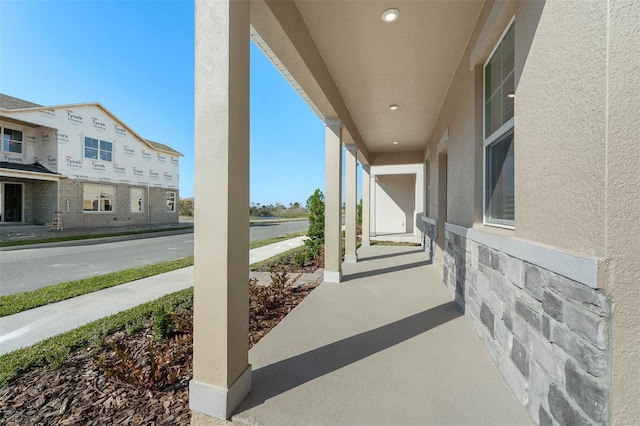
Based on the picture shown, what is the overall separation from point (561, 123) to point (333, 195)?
388 cm

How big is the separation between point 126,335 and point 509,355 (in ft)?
13.0

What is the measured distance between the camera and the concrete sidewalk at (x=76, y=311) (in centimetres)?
335

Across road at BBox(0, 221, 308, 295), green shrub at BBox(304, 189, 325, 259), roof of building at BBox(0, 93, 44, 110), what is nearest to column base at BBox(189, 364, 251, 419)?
road at BBox(0, 221, 308, 295)

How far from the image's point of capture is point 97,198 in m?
17.9

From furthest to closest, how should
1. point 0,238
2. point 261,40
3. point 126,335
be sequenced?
point 0,238 → point 126,335 → point 261,40

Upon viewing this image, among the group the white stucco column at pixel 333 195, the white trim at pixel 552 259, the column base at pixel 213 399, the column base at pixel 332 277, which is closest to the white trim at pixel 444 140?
the white stucco column at pixel 333 195

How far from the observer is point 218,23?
6.21ft

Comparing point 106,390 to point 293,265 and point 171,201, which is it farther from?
point 171,201

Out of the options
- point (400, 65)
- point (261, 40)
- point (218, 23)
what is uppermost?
point (400, 65)

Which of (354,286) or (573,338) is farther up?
(573,338)

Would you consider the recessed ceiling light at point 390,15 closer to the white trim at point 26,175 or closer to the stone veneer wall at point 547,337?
the stone veneer wall at point 547,337

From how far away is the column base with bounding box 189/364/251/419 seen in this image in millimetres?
1911

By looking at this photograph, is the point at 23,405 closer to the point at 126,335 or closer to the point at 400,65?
the point at 126,335

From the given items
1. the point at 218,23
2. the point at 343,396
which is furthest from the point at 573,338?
the point at 218,23
